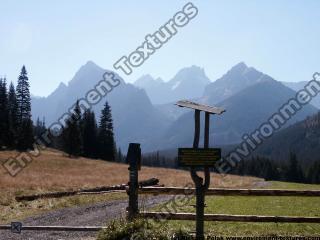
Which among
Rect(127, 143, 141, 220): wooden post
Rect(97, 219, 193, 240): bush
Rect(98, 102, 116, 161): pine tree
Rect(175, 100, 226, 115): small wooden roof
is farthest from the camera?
Rect(98, 102, 116, 161): pine tree

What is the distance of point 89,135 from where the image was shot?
372 feet

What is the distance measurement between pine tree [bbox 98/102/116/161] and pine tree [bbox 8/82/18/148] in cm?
1893

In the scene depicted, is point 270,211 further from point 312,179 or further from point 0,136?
point 312,179

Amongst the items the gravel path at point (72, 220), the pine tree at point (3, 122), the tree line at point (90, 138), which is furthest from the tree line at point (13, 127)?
the gravel path at point (72, 220)

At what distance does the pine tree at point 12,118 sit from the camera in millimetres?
100875

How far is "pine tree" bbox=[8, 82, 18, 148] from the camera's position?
10088cm

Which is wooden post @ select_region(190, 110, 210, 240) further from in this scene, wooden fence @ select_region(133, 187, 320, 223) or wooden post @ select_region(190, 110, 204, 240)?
wooden fence @ select_region(133, 187, 320, 223)

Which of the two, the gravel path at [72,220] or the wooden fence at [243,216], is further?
the gravel path at [72,220]

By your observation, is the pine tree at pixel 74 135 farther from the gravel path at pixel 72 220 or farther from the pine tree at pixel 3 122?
the gravel path at pixel 72 220

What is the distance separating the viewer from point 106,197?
34.3 metres

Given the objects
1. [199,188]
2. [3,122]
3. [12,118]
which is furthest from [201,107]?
[12,118]

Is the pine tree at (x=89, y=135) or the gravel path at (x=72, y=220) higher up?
the pine tree at (x=89, y=135)

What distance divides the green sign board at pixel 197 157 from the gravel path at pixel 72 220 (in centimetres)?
433

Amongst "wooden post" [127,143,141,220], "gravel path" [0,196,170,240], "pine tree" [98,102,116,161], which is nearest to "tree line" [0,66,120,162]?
"pine tree" [98,102,116,161]
